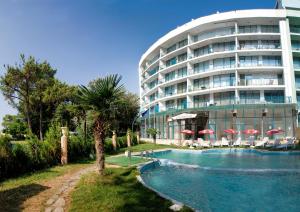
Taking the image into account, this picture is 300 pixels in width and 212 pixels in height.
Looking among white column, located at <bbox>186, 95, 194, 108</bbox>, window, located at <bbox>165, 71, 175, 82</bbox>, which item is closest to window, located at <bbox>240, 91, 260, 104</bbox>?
white column, located at <bbox>186, 95, 194, 108</bbox>

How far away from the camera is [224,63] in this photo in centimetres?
3934

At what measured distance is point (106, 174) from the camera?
10930 mm

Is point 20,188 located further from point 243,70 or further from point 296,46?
point 296,46

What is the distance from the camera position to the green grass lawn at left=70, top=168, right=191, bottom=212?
264 inches

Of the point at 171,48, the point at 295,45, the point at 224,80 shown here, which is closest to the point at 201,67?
the point at 224,80

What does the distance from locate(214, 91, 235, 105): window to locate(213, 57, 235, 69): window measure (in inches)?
161

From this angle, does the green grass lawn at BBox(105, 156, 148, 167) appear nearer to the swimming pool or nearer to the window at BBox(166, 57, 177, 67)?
the swimming pool

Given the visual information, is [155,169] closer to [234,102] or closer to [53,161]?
[53,161]

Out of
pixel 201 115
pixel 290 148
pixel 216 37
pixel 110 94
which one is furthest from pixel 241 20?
pixel 110 94

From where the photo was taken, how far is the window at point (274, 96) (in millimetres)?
36250

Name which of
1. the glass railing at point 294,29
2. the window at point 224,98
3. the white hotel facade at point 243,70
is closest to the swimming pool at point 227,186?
the white hotel facade at point 243,70

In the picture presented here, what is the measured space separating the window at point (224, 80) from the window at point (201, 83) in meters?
1.45

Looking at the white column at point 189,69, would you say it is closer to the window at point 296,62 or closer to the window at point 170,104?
Result: the window at point 170,104

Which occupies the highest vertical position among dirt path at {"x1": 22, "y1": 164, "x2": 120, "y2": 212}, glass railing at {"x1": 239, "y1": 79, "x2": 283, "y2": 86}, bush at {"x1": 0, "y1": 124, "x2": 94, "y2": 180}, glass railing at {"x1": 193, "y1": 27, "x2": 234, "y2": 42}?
glass railing at {"x1": 193, "y1": 27, "x2": 234, "y2": 42}
